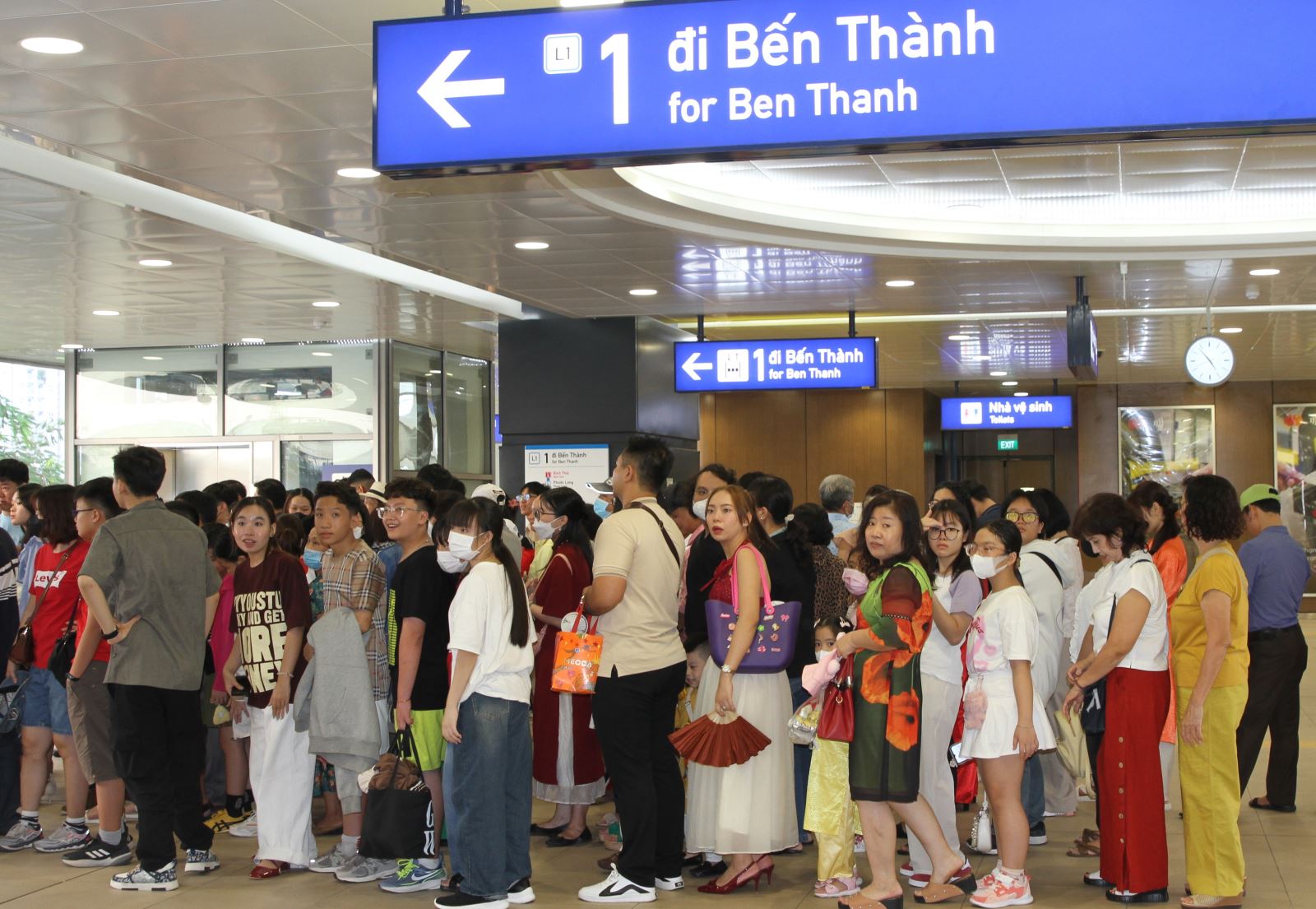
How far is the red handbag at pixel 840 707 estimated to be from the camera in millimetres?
4754

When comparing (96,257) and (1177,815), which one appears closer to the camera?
(1177,815)

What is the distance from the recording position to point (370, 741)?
17.5ft

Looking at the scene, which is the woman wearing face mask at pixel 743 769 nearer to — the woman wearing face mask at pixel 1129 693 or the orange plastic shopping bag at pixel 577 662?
the orange plastic shopping bag at pixel 577 662

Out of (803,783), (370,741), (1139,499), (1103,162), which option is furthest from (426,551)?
(1103,162)

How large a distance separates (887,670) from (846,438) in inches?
583

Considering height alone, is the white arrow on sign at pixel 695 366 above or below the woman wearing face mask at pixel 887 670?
above

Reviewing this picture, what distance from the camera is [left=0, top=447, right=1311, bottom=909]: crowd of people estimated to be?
4.80m

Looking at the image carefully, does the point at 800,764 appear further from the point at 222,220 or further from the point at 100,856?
the point at 222,220

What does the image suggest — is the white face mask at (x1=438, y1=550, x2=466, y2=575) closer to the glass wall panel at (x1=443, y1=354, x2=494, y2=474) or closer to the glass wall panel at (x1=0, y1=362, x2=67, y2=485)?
the glass wall panel at (x1=443, y1=354, x2=494, y2=474)

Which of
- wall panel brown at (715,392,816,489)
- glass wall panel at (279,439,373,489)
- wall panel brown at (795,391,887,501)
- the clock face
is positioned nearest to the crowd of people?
the clock face

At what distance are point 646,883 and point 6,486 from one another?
4.55 metres

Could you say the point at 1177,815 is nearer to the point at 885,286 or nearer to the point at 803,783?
the point at 803,783

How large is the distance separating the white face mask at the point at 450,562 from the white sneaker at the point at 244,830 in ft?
6.77

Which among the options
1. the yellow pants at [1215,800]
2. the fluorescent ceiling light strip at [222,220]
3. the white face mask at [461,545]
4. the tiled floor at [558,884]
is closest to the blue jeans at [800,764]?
the tiled floor at [558,884]
